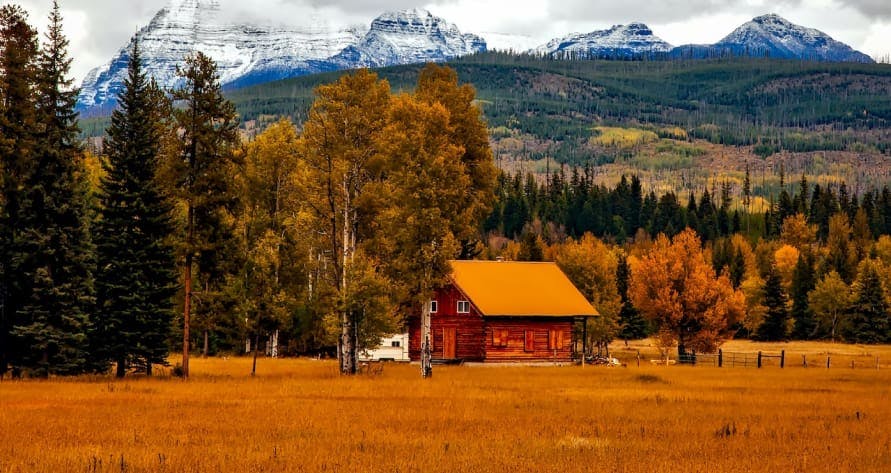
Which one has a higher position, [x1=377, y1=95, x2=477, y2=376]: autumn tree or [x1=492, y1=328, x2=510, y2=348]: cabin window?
[x1=377, y1=95, x2=477, y2=376]: autumn tree

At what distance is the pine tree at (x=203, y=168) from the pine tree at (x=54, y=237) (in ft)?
13.7

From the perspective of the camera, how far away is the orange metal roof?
6950cm

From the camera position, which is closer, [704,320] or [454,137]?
[454,137]

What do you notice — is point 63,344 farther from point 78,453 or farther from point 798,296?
point 798,296

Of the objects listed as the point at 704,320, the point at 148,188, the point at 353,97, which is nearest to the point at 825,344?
the point at 704,320

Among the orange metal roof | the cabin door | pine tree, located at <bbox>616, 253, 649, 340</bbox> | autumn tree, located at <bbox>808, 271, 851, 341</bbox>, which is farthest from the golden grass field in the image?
autumn tree, located at <bbox>808, 271, 851, 341</bbox>

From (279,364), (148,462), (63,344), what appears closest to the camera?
(148,462)

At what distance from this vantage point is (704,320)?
232ft

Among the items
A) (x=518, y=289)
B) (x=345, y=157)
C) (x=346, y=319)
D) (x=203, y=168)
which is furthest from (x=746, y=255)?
(x=203, y=168)

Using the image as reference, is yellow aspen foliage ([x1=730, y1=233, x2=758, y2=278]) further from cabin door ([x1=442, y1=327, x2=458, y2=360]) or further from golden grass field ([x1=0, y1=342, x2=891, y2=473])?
golden grass field ([x1=0, y1=342, x2=891, y2=473])

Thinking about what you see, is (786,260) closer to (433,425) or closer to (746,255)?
(746,255)

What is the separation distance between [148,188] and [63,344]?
7.56m

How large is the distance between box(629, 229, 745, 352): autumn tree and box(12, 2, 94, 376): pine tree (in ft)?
130

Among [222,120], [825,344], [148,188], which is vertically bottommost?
[825,344]
